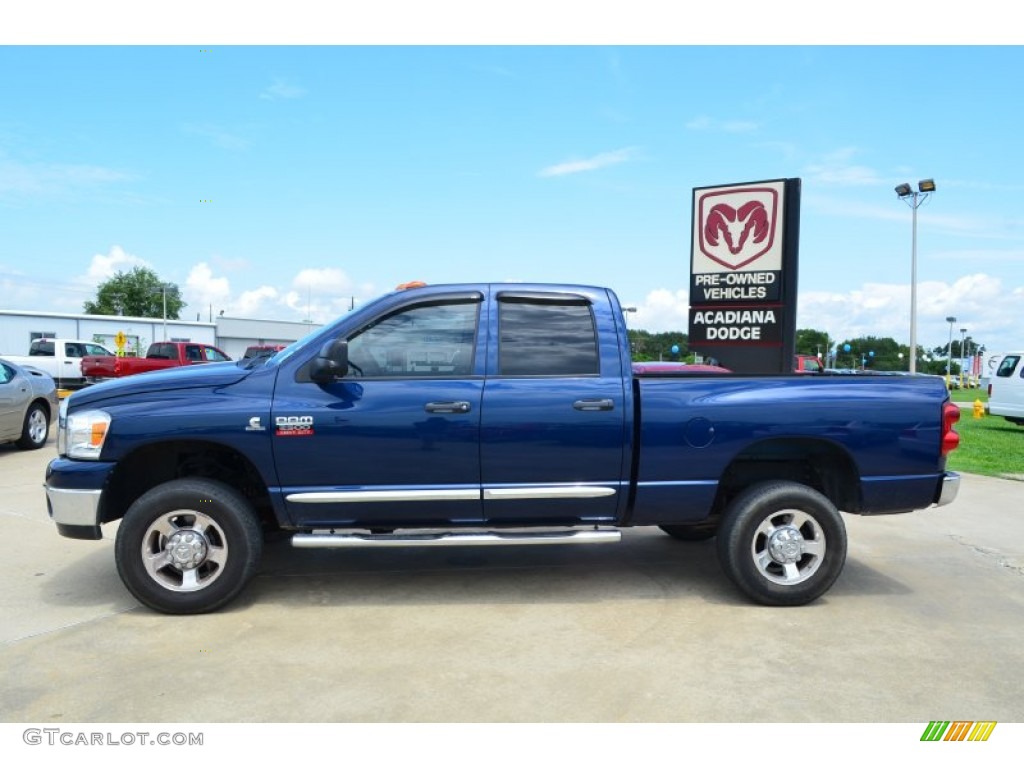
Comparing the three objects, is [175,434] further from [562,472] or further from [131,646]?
[562,472]

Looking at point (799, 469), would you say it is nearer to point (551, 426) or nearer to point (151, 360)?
point (551, 426)

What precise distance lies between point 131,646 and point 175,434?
1.14 metres

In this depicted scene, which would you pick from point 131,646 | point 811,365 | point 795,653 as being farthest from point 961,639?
point 811,365

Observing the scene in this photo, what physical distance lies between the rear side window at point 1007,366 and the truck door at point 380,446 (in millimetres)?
17339

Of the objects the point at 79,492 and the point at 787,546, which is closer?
the point at 79,492

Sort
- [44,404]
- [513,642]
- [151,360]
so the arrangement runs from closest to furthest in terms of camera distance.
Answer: [513,642]
[44,404]
[151,360]

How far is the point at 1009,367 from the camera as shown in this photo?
56.5 ft

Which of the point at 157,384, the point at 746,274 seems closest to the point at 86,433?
the point at 157,384

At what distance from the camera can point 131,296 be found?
91.8 m

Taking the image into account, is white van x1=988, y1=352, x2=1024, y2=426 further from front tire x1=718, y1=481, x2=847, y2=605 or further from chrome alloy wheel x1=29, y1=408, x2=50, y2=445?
chrome alloy wheel x1=29, y1=408, x2=50, y2=445

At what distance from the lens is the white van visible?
16.8 m

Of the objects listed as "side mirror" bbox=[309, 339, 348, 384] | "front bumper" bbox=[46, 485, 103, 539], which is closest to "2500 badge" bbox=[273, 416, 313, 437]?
"side mirror" bbox=[309, 339, 348, 384]

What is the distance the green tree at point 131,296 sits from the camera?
90688 millimetres

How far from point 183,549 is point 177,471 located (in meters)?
0.61
